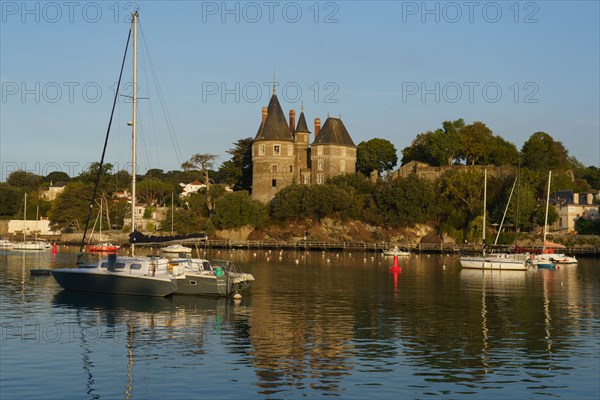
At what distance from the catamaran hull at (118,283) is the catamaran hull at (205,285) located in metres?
1.22

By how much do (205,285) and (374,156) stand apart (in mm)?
89764

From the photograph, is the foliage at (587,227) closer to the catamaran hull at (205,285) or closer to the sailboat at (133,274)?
the catamaran hull at (205,285)

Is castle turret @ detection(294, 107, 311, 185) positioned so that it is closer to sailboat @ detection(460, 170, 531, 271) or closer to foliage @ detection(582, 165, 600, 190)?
sailboat @ detection(460, 170, 531, 271)

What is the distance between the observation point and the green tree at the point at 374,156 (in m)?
131

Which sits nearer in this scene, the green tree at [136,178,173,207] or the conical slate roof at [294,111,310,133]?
the conical slate roof at [294,111,310,133]

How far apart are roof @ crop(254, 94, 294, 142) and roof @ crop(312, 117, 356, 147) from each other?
4.77 m

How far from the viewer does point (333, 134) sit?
385 feet

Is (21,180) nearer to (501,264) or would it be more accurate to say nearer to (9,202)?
(9,202)

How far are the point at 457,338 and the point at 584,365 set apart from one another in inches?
246

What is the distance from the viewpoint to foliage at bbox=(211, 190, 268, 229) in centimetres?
11219

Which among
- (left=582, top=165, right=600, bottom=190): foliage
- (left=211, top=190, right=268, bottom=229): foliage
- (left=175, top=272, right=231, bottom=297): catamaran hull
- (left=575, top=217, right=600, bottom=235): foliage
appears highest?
(left=582, top=165, right=600, bottom=190): foliage

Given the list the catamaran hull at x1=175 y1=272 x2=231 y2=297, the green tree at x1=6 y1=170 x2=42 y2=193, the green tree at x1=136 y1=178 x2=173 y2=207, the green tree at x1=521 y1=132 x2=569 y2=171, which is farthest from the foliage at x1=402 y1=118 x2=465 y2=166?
the green tree at x1=6 y1=170 x2=42 y2=193

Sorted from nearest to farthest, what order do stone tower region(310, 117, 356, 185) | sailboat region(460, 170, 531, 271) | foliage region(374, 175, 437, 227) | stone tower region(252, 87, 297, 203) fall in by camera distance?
sailboat region(460, 170, 531, 271)
foliage region(374, 175, 437, 227)
stone tower region(310, 117, 356, 185)
stone tower region(252, 87, 297, 203)

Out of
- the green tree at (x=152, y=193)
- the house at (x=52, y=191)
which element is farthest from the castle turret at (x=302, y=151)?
the house at (x=52, y=191)
